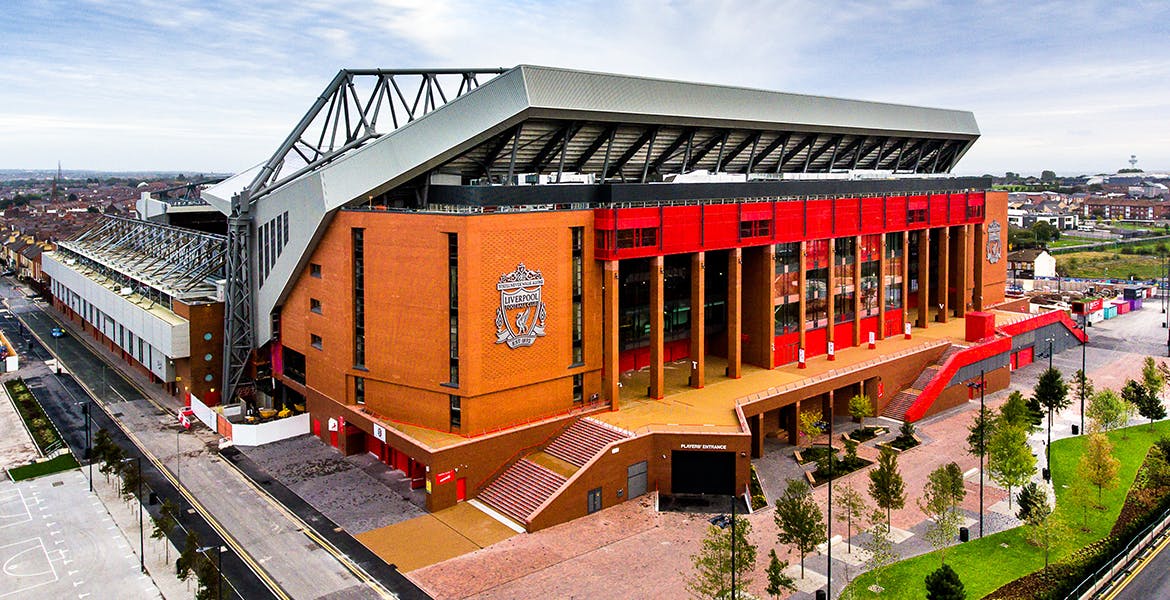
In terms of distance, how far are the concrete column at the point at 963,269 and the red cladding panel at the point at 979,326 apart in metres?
12.0

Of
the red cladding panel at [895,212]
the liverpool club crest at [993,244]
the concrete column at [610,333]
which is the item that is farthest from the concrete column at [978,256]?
the concrete column at [610,333]

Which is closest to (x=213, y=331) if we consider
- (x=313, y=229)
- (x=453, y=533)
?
(x=313, y=229)

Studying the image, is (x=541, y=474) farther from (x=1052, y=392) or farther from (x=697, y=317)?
(x=1052, y=392)

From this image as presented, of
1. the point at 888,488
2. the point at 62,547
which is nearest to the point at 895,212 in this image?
the point at 888,488

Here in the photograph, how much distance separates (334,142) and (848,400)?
44.9 metres

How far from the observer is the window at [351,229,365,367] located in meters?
54.8

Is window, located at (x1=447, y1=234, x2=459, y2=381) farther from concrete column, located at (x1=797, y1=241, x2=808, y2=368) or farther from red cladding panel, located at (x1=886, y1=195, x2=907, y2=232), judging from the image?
red cladding panel, located at (x1=886, y1=195, x2=907, y2=232)

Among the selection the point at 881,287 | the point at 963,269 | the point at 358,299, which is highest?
the point at 963,269

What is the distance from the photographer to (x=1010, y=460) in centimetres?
4544

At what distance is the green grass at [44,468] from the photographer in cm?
5319

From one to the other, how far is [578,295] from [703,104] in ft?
59.1

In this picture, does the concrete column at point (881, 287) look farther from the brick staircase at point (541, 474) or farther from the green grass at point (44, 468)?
the green grass at point (44, 468)

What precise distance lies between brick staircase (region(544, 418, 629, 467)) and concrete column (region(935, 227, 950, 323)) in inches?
1923

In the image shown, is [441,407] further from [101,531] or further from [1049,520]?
[1049,520]
